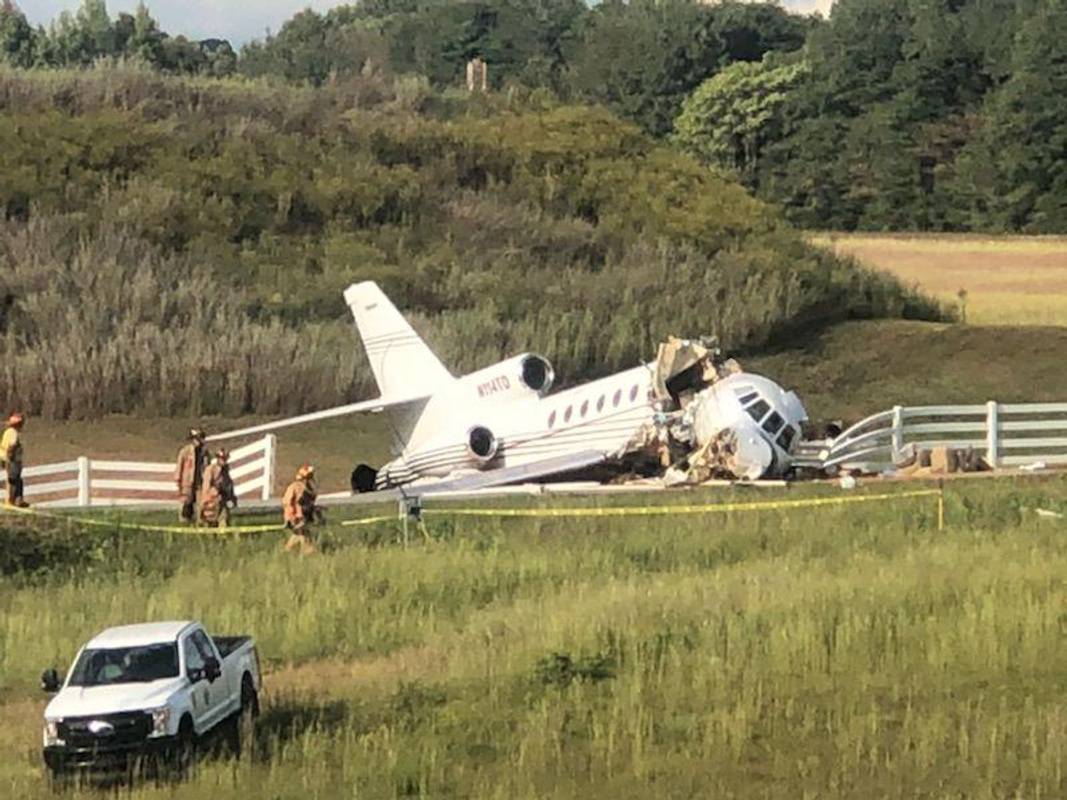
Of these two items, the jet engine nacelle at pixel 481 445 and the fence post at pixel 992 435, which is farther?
the jet engine nacelle at pixel 481 445

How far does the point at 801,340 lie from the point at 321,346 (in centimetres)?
1506

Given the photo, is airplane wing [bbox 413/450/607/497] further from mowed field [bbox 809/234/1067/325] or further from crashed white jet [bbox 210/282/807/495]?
mowed field [bbox 809/234/1067/325]

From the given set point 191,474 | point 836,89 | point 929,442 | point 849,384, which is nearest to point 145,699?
point 191,474

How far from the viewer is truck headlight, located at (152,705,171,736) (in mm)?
15492

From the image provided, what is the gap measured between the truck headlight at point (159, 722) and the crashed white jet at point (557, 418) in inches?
696

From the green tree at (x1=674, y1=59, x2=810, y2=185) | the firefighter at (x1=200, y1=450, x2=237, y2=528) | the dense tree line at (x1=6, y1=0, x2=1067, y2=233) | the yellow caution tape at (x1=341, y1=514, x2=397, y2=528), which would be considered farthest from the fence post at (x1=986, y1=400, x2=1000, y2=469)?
the green tree at (x1=674, y1=59, x2=810, y2=185)

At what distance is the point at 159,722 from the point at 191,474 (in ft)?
52.1

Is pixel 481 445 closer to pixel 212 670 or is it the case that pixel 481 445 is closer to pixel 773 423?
pixel 773 423

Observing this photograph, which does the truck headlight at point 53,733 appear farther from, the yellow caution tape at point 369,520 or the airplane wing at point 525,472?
the airplane wing at point 525,472

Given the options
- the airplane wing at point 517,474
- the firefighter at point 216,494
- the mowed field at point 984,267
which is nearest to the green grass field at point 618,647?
the firefighter at point 216,494

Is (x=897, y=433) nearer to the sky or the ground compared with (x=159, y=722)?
nearer to the ground

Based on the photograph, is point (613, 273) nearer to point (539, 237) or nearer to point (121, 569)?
point (539, 237)

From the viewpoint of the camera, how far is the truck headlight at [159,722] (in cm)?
1549

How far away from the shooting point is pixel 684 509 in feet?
102
